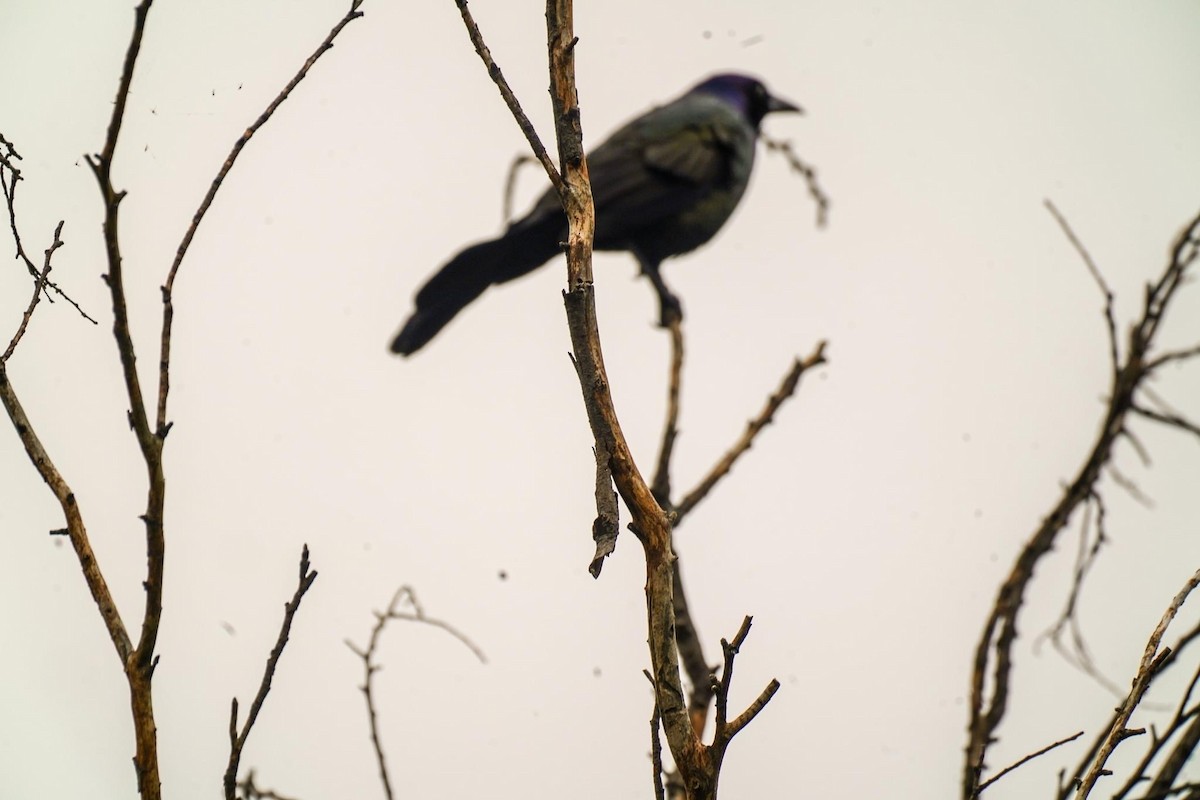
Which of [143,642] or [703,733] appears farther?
[703,733]

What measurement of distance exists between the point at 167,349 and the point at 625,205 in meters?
2.24

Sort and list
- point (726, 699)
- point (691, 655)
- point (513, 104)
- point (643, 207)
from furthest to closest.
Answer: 1. point (643, 207)
2. point (691, 655)
3. point (513, 104)
4. point (726, 699)

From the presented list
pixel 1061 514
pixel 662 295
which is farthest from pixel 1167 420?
pixel 662 295

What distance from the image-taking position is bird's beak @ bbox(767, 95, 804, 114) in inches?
158

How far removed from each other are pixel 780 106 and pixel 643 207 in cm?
112

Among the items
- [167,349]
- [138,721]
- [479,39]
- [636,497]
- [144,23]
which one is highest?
[479,39]

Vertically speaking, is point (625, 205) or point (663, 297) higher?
point (625, 205)

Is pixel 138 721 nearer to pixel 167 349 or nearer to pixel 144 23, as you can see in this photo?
pixel 167 349

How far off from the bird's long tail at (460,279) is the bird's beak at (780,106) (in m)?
1.37

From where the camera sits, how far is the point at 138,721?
105 centimetres

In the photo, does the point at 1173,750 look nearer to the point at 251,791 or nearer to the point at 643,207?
the point at 251,791

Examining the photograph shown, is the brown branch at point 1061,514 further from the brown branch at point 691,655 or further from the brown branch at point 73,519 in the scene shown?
the brown branch at point 73,519

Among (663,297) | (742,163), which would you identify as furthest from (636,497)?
(742,163)

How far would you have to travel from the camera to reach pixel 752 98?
402 cm
